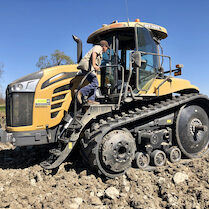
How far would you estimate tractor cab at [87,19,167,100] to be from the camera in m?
4.82

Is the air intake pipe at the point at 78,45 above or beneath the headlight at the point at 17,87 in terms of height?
above

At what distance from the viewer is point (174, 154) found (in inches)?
200

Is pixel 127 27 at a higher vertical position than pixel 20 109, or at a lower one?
higher

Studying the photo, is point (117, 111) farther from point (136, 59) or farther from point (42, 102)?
point (42, 102)

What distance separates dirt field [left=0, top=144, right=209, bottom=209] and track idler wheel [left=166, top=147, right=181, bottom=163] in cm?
27

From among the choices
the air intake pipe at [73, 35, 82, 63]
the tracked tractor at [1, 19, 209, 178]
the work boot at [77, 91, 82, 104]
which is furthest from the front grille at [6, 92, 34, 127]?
the air intake pipe at [73, 35, 82, 63]

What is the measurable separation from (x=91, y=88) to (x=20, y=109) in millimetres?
1460

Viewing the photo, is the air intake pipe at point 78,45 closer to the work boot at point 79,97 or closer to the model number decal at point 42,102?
the work boot at point 79,97

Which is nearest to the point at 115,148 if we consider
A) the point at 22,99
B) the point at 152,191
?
the point at 152,191

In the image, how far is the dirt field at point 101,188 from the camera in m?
3.39

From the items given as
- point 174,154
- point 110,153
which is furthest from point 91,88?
point 174,154

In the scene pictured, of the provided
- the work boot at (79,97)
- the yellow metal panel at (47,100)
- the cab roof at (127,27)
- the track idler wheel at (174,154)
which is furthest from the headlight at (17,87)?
the track idler wheel at (174,154)

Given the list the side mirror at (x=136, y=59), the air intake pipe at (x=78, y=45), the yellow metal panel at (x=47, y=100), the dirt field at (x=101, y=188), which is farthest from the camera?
the air intake pipe at (x=78, y=45)

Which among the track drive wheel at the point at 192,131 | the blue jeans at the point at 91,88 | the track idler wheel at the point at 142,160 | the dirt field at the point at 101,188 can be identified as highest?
the blue jeans at the point at 91,88
